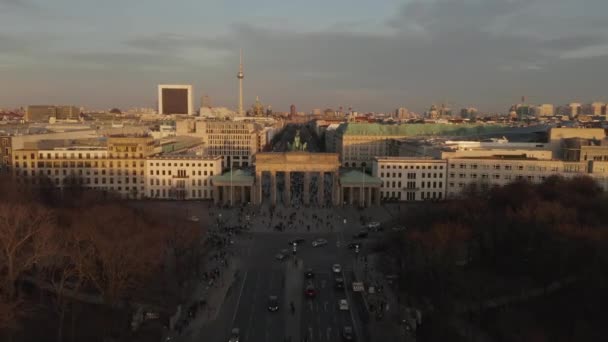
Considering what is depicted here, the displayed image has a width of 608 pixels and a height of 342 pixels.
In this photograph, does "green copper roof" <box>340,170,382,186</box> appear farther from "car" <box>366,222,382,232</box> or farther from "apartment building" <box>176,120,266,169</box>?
"apartment building" <box>176,120,266,169</box>

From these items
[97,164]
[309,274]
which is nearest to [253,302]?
[309,274]

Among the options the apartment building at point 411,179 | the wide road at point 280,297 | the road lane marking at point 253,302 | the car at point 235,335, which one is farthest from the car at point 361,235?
the car at point 235,335

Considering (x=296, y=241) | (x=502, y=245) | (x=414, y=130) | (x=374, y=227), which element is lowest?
(x=296, y=241)

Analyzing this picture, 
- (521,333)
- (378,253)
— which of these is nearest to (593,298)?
(521,333)

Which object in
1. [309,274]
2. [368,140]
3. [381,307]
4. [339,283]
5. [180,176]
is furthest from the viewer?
[368,140]

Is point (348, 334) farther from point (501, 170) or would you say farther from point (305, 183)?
point (501, 170)

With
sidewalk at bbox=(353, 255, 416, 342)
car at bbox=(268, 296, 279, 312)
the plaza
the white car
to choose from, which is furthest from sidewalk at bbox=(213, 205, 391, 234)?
the white car

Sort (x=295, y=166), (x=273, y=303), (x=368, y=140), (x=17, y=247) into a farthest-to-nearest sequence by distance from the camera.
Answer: (x=368, y=140) → (x=295, y=166) → (x=273, y=303) → (x=17, y=247)
